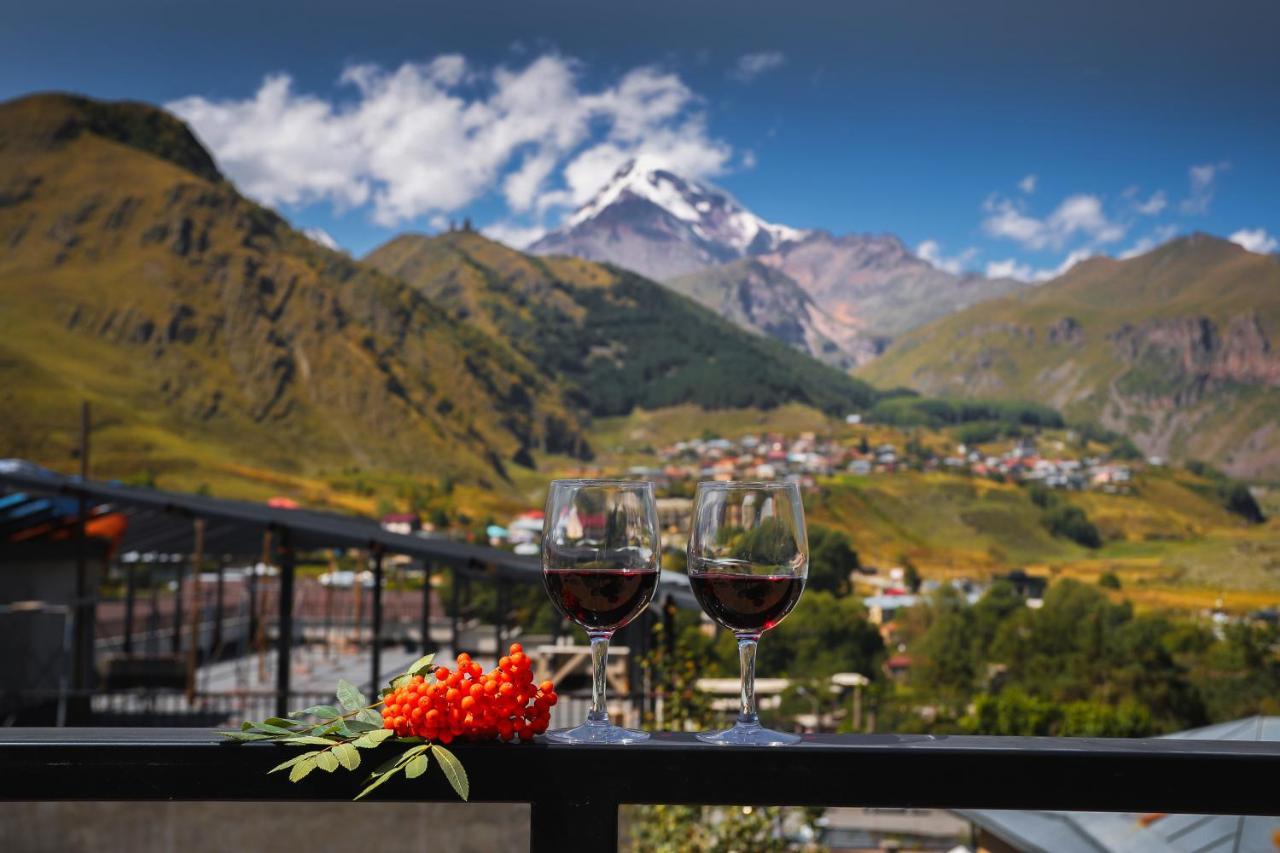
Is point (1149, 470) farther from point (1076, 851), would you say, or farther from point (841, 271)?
point (841, 271)

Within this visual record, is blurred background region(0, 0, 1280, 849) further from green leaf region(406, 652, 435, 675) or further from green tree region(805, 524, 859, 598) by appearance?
green leaf region(406, 652, 435, 675)

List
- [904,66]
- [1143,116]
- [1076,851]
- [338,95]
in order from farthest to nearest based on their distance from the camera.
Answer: [338,95]
[1143,116]
[904,66]
[1076,851]

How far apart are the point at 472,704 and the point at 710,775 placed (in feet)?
0.74

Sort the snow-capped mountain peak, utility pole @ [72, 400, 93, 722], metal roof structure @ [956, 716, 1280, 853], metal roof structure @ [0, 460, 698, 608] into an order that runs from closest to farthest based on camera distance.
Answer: metal roof structure @ [956, 716, 1280, 853] → metal roof structure @ [0, 460, 698, 608] → utility pole @ [72, 400, 93, 722] → the snow-capped mountain peak

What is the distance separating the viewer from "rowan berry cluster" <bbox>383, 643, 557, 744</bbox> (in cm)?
103

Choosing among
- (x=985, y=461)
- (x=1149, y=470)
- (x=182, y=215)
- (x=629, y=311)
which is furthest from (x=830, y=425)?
(x=182, y=215)

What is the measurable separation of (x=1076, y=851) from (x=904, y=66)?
11260 cm

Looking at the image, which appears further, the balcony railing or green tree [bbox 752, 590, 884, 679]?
green tree [bbox 752, 590, 884, 679]

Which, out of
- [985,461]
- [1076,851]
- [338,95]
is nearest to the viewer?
[1076,851]

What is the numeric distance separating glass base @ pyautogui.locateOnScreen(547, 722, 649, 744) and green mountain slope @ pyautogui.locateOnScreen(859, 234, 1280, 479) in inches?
3717

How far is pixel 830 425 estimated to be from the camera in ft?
301

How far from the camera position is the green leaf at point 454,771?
98cm

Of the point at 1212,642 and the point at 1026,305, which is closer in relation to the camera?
the point at 1212,642

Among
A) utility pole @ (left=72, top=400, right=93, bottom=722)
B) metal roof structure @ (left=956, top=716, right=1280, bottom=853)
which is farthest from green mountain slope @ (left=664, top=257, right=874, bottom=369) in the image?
metal roof structure @ (left=956, top=716, right=1280, bottom=853)
